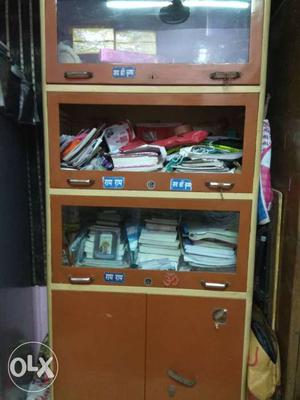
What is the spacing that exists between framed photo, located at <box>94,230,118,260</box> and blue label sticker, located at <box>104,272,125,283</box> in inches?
3.9

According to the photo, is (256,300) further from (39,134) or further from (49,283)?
(39,134)

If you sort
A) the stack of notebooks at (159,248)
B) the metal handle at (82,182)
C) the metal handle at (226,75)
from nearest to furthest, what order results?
1. the metal handle at (226,75)
2. the metal handle at (82,182)
3. the stack of notebooks at (159,248)

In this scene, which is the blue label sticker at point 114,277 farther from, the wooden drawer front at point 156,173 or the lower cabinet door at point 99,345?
the wooden drawer front at point 156,173

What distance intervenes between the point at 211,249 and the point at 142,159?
0.46 meters

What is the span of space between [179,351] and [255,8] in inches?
51.1

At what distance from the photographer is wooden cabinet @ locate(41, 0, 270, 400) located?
117cm

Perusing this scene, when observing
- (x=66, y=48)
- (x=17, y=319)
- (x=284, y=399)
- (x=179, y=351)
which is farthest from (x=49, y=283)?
(x=284, y=399)

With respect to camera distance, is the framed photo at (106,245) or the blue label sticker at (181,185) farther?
the framed photo at (106,245)

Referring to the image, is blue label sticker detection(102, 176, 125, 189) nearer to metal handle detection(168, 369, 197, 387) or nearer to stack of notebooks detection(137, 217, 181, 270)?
stack of notebooks detection(137, 217, 181, 270)

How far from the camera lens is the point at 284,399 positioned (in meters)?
1.35

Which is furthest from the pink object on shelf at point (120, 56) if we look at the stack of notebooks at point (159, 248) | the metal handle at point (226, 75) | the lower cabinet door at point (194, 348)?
the lower cabinet door at point (194, 348)

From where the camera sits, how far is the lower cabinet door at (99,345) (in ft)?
4.28

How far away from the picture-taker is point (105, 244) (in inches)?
55.2

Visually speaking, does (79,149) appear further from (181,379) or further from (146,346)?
(181,379)
